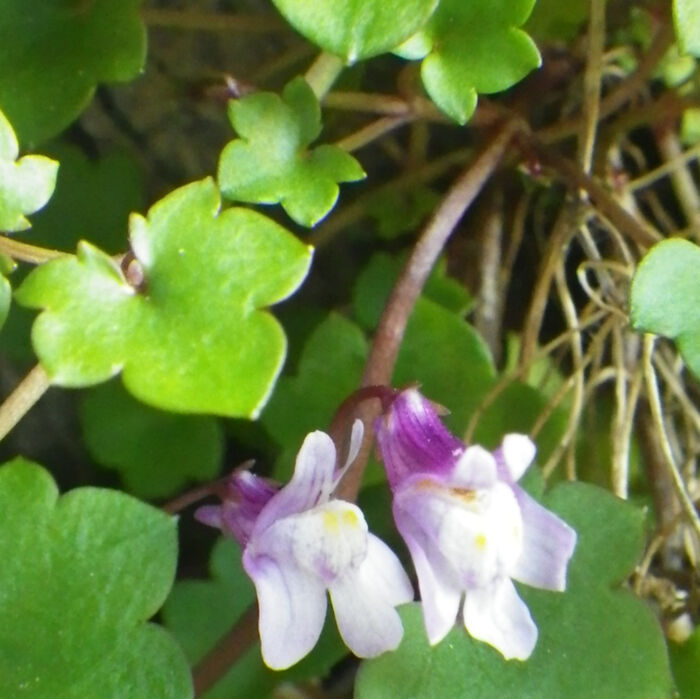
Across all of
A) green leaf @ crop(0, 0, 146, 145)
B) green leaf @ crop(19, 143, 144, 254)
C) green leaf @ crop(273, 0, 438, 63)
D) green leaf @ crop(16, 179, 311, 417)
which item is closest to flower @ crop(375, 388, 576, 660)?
green leaf @ crop(16, 179, 311, 417)

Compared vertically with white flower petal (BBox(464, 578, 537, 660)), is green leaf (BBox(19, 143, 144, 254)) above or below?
below

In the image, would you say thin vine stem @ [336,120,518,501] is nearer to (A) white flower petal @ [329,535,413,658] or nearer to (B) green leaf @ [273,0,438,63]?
(A) white flower petal @ [329,535,413,658]

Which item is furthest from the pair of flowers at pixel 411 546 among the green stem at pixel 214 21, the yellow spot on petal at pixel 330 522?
the green stem at pixel 214 21

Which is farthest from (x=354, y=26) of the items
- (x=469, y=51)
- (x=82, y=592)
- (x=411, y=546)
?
(x=82, y=592)

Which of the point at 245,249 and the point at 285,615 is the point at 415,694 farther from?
the point at 245,249

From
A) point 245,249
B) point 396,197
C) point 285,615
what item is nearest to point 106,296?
point 245,249

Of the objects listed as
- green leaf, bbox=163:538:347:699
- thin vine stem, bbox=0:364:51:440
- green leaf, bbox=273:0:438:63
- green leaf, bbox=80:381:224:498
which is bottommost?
green leaf, bbox=163:538:347:699

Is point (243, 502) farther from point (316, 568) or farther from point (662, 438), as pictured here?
point (662, 438)
